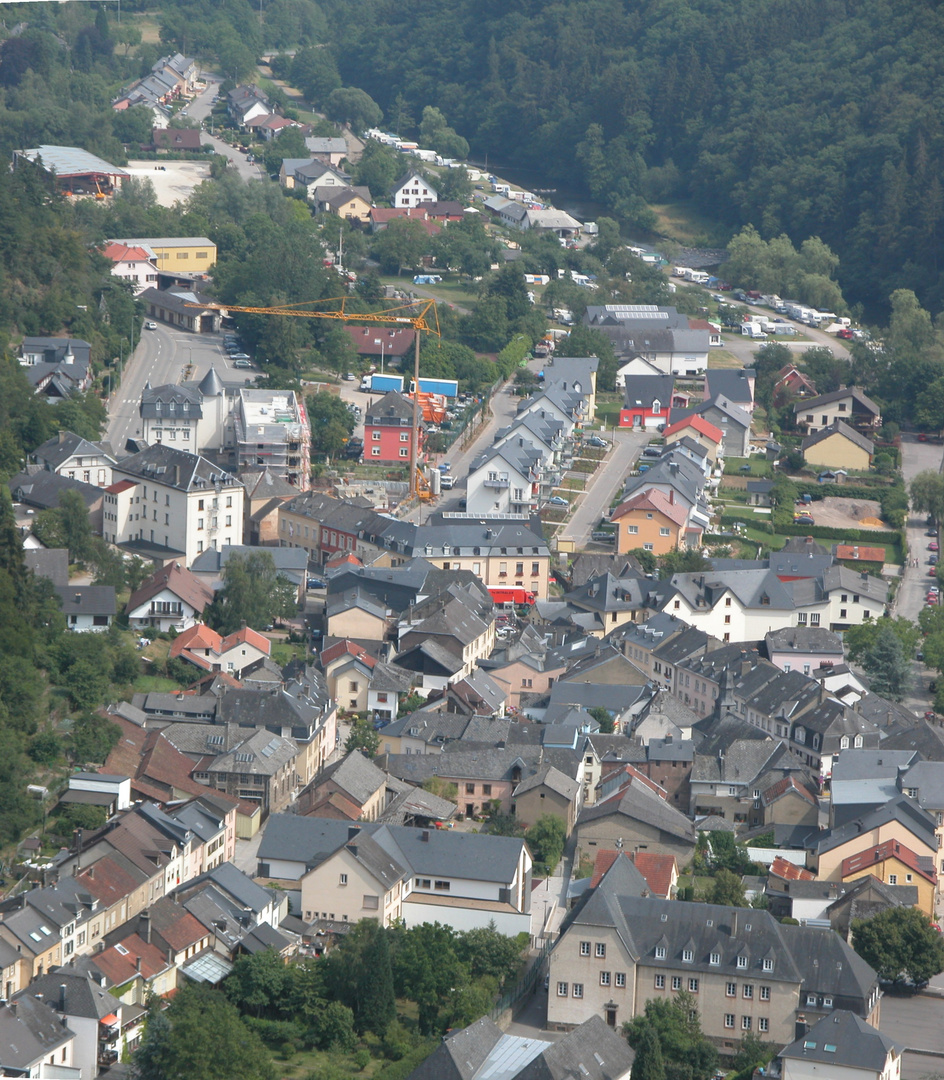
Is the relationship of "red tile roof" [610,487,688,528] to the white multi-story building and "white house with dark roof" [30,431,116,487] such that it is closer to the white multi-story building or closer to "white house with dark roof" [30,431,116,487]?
the white multi-story building

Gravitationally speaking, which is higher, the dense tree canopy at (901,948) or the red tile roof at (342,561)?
the dense tree canopy at (901,948)

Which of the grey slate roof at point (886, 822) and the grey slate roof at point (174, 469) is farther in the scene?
the grey slate roof at point (174, 469)

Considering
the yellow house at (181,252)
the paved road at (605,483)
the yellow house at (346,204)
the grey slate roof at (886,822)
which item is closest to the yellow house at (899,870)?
the grey slate roof at (886,822)

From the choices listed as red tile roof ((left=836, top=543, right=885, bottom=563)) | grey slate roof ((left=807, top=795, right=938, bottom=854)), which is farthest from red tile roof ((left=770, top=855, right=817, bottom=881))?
red tile roof ((left=836, top=543, right=885, bottom=563))

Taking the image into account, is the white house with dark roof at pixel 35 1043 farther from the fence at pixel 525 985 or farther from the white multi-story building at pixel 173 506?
the white multi-story building at pixel 173 506

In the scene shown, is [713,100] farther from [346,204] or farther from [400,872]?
[400,872]

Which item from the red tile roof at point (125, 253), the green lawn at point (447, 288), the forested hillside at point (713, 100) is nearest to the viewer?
the red tile roof at point (125, 253)

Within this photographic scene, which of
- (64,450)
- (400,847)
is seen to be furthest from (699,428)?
(400,847)
